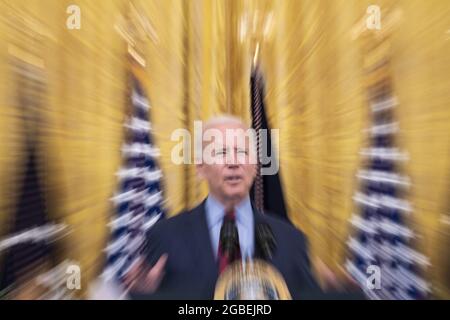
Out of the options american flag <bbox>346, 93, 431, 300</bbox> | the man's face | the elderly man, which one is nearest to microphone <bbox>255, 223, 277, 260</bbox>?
the elderly man

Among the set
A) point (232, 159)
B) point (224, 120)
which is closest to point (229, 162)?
point (232, 159)

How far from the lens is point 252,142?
1461 mm

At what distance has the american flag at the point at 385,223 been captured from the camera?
1456mm

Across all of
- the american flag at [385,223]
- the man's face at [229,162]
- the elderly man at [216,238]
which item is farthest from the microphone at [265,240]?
the american flag at [385,223]

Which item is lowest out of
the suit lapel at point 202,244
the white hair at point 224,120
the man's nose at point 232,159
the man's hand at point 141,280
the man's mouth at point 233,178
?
the man's hand at point 141,280

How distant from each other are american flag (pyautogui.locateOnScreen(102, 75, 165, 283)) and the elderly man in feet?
0.14

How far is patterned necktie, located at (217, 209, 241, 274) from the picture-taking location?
1470 mm

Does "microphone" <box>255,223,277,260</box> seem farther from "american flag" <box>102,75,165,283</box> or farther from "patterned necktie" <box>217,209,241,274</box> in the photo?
"american flag" <box>102,75,165,283</box>

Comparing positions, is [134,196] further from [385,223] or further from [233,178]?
[385,223]

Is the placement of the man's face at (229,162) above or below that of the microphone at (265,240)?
above

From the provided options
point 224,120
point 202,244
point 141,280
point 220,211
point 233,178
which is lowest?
point 141,280

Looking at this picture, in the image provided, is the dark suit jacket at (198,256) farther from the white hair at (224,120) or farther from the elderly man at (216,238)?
the white hair at (224,120)

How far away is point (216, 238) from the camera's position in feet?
4.88

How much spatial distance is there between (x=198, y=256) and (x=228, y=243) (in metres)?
0.11
